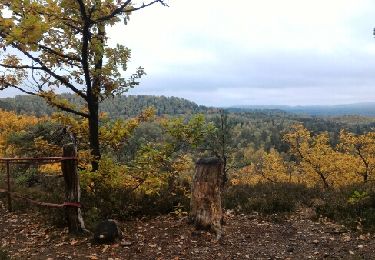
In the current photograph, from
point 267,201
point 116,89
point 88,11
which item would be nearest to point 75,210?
point 116,89

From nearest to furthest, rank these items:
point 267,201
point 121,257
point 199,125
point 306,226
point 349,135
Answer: point 121,257, point 199,125, point 306,226, point 267,201, point 349,135

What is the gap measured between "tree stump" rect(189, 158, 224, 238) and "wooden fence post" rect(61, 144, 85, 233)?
276 cm

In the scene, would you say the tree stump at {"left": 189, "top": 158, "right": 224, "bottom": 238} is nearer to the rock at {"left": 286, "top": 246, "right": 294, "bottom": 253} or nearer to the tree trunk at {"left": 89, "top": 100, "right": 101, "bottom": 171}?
the rock at {"left": 286, "top": 246, "right": 294, "bottom": 253}

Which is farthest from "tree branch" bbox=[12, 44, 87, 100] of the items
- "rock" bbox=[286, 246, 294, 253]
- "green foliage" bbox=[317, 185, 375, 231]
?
"green foliage" bbox=[317, 185, 375, 231]

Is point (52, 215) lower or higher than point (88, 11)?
lower

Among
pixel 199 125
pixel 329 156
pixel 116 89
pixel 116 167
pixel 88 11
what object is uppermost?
pixel 88 11

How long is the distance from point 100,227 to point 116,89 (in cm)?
331

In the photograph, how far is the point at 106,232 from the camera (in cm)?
812

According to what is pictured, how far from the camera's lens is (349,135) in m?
30.7

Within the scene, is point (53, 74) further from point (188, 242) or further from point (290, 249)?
point (290, 249)

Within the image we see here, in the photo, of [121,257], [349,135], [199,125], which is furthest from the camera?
[349,135]

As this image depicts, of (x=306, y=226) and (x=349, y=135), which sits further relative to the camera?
(x=349, y=135)

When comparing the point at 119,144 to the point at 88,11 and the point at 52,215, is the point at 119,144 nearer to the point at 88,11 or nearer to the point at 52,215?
the point at 52,215

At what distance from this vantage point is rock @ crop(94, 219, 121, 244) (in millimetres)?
8047
